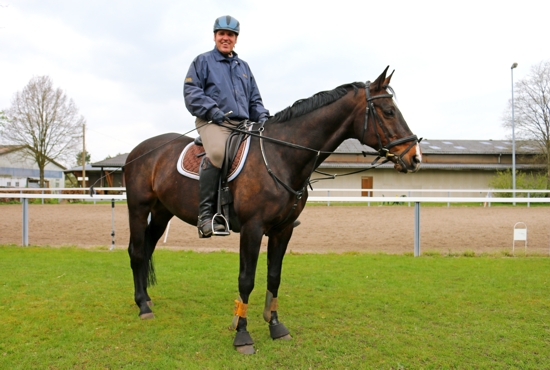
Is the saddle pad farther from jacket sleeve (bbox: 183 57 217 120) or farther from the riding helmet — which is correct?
the riding helmet

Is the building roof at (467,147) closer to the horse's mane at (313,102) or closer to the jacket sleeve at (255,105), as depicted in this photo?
the jacket sleeve at (255,105)

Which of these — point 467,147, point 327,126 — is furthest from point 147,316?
point 467,147

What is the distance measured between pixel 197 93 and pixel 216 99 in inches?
10.6

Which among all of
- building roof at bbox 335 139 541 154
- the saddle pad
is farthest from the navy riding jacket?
building roof at bbox 335 139 541 154

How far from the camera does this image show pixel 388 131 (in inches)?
159

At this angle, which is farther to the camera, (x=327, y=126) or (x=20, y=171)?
(x=20, y=171)

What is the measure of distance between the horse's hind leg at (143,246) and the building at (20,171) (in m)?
38.3

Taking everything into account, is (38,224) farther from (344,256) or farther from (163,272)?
(344,256)

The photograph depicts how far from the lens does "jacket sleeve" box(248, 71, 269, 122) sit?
5199 millimetres

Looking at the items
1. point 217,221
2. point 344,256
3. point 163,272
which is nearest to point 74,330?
point 217,221

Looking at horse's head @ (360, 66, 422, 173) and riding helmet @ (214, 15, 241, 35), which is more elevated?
riding helmet @ (214, 15, 241, 35)

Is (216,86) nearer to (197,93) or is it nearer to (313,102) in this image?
(197,93)

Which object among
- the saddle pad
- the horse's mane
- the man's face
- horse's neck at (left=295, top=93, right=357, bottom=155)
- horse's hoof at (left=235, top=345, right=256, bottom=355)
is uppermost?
the man's face

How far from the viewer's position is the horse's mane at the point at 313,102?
4316mm
